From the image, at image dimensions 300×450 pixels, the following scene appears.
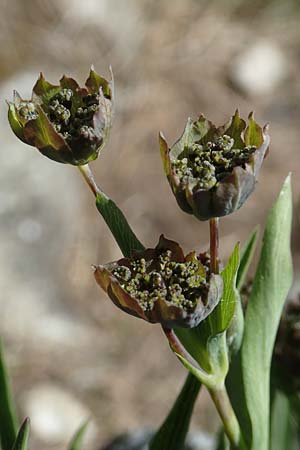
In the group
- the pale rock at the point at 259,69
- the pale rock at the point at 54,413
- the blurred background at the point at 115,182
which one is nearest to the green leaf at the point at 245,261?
the blurred background at the point at 115,182

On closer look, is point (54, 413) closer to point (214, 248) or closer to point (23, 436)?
point (23, 436)

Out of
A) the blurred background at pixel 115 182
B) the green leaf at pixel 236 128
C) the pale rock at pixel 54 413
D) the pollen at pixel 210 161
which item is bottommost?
the pollen at pixel 210 161

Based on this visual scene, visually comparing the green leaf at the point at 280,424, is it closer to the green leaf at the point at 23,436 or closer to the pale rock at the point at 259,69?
the green leaf at the point at 23,436

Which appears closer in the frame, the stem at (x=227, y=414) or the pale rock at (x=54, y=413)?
the stem at (x=227, y=414)

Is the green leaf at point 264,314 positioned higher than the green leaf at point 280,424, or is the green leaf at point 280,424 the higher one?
the green leaf at point 264,314

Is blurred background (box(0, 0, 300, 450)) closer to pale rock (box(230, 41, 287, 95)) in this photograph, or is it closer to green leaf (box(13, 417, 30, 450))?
pale rock (box(230, 41, 287, 95))

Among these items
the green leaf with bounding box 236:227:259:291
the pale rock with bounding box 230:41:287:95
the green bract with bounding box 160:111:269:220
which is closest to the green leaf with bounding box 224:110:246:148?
the green bract with bounding box 160:111:269:220

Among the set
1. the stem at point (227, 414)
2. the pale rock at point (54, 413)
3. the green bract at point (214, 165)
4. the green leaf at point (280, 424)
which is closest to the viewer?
the green bract at point (214, 165)

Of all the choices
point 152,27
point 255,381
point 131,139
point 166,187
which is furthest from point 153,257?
point 152,27

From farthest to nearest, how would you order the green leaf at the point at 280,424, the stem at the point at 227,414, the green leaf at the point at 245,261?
1. the green leaf at the point at 280,424
2. the green leaf at the point at 245,261
3. the stem at the point at 227,414
